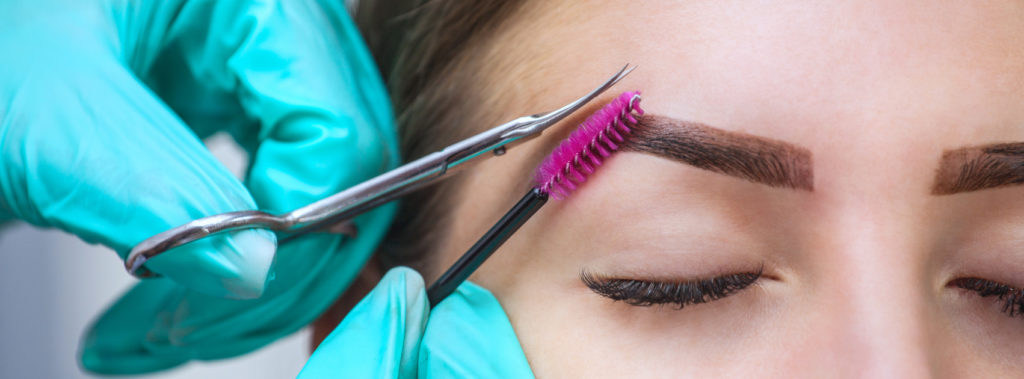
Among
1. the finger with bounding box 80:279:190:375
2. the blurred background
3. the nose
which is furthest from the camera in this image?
the blurred background

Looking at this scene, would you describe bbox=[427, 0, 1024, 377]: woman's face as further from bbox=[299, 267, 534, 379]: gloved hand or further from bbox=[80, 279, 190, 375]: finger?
bbox=[80, 279, 190, 375]: finger

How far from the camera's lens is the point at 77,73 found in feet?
2.00

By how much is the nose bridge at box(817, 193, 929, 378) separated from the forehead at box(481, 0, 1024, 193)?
0.13 feet

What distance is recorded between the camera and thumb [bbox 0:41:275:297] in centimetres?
59

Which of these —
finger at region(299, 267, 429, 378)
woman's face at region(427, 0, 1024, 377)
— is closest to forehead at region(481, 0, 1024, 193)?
woman's face at region(427, 0, 1024, 377)

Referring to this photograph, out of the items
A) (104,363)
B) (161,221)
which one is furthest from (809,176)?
(104,363)

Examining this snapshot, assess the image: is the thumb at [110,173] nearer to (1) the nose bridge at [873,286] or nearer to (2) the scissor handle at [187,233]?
(2) the scissor handle at [187,233]

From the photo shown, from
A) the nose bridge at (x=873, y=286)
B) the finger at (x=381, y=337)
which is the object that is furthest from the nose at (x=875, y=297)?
the finger at (x=381, y=337)

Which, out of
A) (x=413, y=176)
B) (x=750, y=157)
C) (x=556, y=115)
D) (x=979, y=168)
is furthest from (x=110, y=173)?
(x=979, y=168)

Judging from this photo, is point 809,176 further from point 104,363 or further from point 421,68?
point 104,363

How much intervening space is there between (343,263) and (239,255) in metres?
0.15

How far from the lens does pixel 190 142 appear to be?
0.62 m

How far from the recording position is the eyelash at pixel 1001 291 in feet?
2.00

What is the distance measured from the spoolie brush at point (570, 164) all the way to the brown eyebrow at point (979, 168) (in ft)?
0.70
